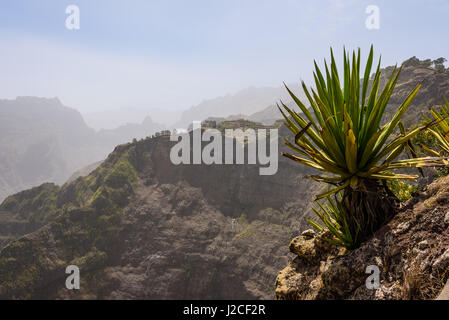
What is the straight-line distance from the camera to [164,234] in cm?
5794

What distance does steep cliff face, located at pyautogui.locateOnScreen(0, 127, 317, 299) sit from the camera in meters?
48.9

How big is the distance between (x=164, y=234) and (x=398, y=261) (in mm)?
59197

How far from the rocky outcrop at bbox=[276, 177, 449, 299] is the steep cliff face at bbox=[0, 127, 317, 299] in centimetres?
5045

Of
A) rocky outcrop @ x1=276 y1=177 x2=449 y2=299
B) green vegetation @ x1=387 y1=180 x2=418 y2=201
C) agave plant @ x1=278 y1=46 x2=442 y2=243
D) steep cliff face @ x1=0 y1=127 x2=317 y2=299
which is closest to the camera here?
rocky outcrop @ x1=276 y1=177 x2=449 y2=299

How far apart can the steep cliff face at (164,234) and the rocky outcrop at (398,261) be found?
50.4 m

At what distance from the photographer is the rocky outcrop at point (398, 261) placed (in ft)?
8.75

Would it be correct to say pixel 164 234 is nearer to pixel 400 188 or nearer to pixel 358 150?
pixel 400 188

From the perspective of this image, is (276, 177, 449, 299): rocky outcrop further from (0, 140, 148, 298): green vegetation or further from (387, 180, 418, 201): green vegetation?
(0, 140, 148, 298): green vegetation

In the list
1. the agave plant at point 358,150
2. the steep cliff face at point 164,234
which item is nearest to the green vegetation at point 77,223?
the steep cliff face at point 164,234

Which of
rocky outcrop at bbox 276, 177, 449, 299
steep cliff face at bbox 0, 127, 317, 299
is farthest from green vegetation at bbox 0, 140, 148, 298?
rocky outcrop at bbox 276, 177, 449, 299

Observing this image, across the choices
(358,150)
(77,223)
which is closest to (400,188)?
(358,150)
